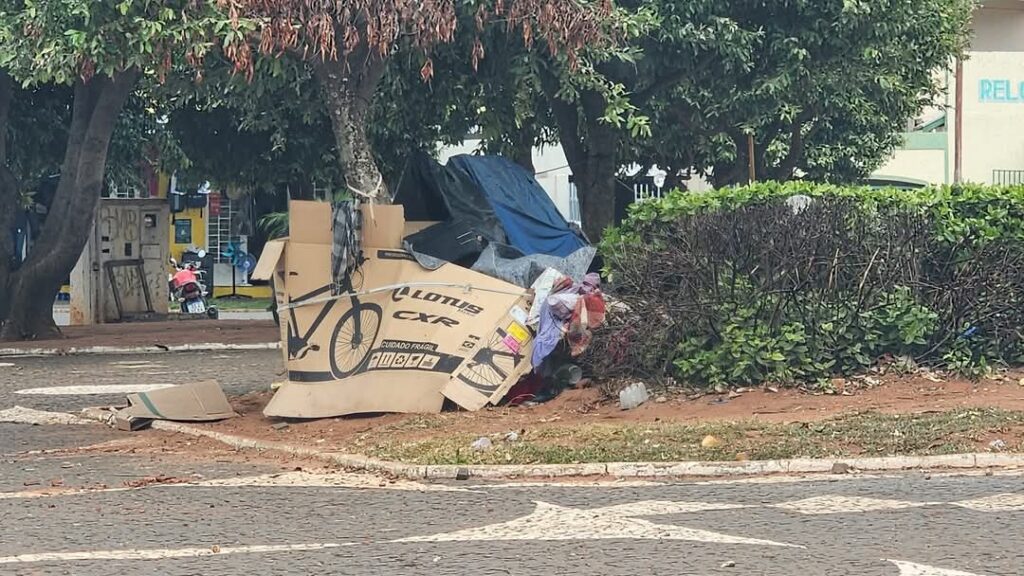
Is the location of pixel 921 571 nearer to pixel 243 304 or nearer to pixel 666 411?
pixel 666 411

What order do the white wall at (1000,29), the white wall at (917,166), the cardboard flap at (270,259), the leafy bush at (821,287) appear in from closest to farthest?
the leafy bush at (821,287), the cardboard flap at (270,259), the white wall at (917,166), the white wall at (1000,29)

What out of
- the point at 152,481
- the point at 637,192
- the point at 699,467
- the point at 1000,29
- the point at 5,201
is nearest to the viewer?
the point at 699,467

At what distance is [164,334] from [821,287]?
1449cm

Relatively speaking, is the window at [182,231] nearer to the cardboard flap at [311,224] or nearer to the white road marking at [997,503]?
the cardboard flap at [311,224]

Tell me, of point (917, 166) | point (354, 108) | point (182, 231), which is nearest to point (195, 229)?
point (182, 231)

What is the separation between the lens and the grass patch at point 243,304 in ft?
107

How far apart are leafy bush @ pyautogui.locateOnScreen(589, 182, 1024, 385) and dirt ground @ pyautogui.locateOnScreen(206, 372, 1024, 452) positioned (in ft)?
0.92

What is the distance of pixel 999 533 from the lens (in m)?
7.32

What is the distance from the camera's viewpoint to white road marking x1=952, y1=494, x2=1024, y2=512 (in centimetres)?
799

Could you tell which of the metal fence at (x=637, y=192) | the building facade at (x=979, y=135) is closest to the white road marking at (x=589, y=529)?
the metal fence at (x=637, y=192)

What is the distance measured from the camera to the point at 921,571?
648 centimetres

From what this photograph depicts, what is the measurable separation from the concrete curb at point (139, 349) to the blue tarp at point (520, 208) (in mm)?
6880

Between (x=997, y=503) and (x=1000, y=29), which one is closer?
(x=997, y=503)

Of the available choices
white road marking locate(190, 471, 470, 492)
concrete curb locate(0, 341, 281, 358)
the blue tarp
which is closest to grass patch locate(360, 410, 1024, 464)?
white road marking locate(190, 471, 470, 492)
